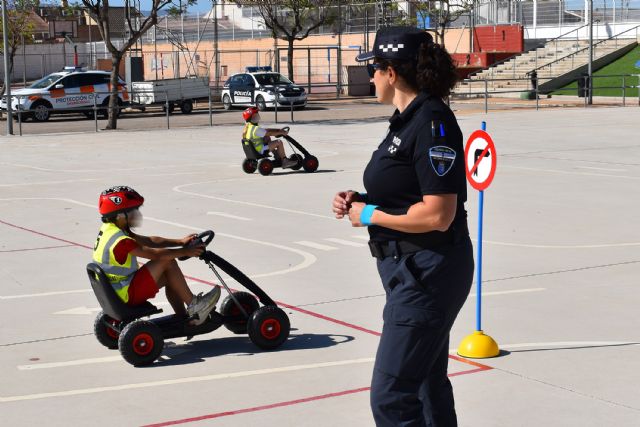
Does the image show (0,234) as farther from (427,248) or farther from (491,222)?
(427,248)

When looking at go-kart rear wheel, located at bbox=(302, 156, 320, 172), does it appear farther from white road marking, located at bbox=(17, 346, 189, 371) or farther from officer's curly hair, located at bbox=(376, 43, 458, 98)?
officer's curly hair, located at bbox=(376, 43, 458, 98)

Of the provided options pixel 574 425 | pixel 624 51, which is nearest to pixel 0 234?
pixel 574 425

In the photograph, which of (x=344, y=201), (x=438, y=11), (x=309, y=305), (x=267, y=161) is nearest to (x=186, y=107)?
(x=438, y=11)

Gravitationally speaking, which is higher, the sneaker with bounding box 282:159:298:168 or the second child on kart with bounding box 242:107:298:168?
A: the second child on kart with bounding box 242:107:298:168

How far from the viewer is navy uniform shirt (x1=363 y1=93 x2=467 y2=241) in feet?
13.8

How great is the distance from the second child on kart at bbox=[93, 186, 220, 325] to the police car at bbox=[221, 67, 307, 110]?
36150 mm

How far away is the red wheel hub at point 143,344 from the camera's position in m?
7.05

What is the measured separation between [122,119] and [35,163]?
700 inches

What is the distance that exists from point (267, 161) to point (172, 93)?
24.4m

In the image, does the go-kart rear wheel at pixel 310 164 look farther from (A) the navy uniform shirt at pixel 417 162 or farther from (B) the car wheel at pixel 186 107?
(B) the car wheel at pixel 186 107

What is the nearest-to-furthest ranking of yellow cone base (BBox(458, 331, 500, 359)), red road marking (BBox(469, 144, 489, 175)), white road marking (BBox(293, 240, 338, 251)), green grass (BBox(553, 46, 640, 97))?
1. yellow cone base (BBox(458, 331, 500, 359))
2. red road marking (BBox(469, 144, 489, 175))
3. white road marking (BBox(293, 240, 338, 251))
4. green grass (BBox(553, 46, 640, 97))

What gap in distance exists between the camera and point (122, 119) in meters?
40.1

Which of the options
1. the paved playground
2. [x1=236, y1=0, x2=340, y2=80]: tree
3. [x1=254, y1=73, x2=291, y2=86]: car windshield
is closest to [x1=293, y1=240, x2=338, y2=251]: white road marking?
the paved playground

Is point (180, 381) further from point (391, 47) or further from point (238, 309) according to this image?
point (391, 47)
